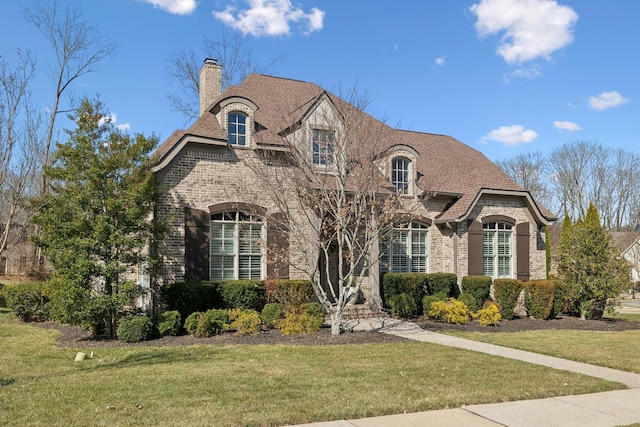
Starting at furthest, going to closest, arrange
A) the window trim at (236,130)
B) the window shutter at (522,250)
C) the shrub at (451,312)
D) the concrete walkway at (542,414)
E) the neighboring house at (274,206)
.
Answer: the window shutter at (522,250) < the window trim at (236,130) < the shrub at (451,312) < the neighboring house at (274,206) < the concrete walkway at (542,414)

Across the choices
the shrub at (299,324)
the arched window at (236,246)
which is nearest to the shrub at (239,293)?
the arched window at (236,246)

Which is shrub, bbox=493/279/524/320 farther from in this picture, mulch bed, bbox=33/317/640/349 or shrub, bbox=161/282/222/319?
shrub, bbox=161/282/222/319

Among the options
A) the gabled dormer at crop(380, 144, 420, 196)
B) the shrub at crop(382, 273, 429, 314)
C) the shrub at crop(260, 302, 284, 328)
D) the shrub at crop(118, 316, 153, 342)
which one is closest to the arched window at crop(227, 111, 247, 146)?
the gabled dormer at crop(380, 144, 420, 196)

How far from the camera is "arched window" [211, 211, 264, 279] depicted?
50.8 feet

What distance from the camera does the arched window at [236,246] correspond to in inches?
610

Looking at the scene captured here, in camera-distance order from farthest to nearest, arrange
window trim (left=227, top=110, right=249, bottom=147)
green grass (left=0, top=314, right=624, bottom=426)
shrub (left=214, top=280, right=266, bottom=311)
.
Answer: window trim (left=227, top=110, right=249, bottom=147) → shrub (left=214, top=280, right=266, bottom=311) → green grass (left=0, top=314, right=624, bottom=426)

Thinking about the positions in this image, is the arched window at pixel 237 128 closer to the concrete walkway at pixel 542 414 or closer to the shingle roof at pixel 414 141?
the shingle roof at pixel 414 141

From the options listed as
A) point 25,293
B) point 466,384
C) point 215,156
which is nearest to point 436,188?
point 215,156

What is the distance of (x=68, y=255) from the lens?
11719mm

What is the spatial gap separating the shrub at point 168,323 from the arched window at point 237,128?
18.5ft

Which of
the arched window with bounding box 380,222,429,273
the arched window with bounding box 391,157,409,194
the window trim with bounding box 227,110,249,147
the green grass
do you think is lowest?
the green grass

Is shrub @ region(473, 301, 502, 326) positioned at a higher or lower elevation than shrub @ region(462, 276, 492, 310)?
lower

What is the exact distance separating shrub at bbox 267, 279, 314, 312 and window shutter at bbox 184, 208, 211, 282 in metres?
1.99

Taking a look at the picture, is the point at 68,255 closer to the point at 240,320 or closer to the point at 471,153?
the point at 240,320
